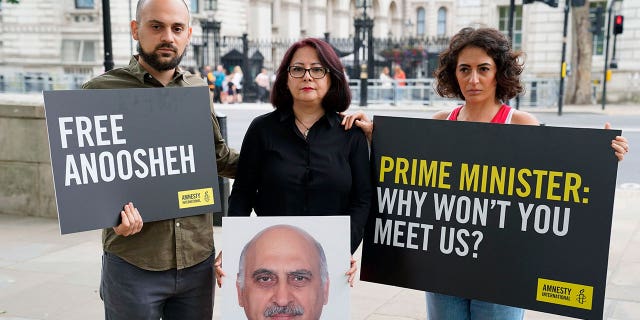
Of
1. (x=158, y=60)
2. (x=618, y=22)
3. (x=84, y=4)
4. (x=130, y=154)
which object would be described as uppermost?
(x=84, y=4)

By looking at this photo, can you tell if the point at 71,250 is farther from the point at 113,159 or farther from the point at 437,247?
the point at 437,247

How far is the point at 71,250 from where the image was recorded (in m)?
6.82

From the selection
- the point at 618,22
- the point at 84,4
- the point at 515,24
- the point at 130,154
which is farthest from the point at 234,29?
the point at 130,154

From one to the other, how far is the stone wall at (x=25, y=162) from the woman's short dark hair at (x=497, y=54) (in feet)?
20.1

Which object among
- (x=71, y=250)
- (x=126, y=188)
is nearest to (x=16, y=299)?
(x=71, y=250)

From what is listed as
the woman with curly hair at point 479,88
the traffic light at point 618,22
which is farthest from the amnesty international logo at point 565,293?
the traffic light at point 618,22

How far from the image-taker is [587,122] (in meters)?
20.0

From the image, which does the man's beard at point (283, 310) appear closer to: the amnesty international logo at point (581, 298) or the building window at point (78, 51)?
the amnesty international logo at point (581, 298)

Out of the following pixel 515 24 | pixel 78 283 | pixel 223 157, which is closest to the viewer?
pixel 223 157

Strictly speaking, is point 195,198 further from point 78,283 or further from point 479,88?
point 78,283

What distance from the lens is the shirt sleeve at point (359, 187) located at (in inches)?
116

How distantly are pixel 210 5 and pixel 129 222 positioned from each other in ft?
136

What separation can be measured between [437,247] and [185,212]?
1219 mm

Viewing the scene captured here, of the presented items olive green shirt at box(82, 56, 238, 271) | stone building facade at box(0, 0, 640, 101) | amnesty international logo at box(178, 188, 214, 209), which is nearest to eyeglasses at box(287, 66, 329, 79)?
olive green shirt at box(82, 56, 238, 271)
